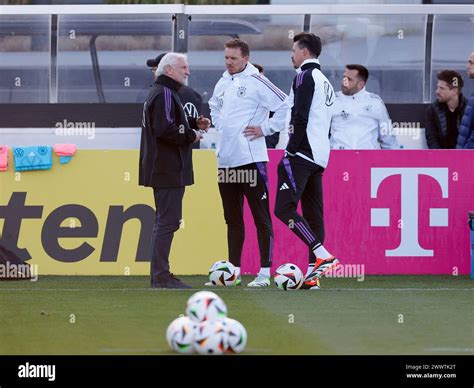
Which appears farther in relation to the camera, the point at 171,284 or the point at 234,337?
the point at 171,284

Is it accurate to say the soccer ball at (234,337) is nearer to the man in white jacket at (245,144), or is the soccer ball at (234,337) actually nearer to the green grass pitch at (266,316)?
the green grass pitch at (266,316)

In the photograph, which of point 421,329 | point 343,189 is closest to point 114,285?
point 343,189

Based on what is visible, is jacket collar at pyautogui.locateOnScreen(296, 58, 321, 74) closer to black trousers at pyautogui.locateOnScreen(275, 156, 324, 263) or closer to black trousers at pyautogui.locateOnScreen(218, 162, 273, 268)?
black trousers at pyautogui.locateOnScreen(275, 156, 324, 263)

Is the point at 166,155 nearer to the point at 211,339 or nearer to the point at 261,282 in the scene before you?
the point at 261,282

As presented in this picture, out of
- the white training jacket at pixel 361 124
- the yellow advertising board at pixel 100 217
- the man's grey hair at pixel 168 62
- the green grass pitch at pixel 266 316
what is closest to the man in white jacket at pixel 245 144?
the green grass pitch at pixel 266 316

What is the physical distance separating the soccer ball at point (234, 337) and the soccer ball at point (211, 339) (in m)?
0.02

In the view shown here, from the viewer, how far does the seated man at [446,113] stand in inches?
595

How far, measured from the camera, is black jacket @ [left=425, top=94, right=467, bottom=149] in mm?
15125

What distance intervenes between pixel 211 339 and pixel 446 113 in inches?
323

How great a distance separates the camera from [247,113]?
12.5 m

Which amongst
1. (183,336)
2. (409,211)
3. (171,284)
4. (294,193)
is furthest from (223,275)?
(183,336)

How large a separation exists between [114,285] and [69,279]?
0.94 meters
